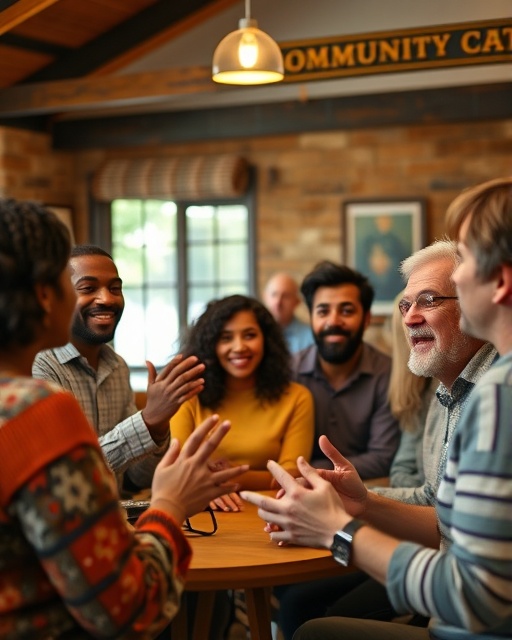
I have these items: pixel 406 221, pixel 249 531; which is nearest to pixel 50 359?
pixel 249 531

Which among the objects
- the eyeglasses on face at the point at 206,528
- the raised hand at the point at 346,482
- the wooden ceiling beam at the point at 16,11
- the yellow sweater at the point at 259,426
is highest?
the wooden ceiling beam at the point at 16,11

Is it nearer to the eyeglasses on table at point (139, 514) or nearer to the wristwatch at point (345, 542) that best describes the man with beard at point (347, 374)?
the eyeglasses on table at point (139, 514)

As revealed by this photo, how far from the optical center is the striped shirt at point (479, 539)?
1.39m

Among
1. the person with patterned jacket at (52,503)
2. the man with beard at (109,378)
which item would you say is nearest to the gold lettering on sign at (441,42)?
the man with beard at (109,378)

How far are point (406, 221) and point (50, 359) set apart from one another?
509 cm

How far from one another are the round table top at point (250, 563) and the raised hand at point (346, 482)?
158 mm

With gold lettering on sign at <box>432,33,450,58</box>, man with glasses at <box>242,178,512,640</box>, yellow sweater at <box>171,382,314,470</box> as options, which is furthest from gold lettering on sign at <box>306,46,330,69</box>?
man with glasses at <box>242,178,512,640</box>

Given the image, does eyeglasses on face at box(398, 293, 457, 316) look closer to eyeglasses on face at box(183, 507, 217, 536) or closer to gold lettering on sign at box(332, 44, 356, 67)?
eyeglasses on face at box(183, 507, 217, 536)

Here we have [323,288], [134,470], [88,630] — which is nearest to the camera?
[88,630]

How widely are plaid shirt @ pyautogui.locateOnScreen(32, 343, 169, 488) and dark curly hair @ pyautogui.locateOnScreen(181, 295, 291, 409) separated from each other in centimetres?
43

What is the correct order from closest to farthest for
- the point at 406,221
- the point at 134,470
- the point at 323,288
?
→ the point at 134,470 → the point at 323,288 → the point at 406,221

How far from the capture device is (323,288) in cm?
A: 402

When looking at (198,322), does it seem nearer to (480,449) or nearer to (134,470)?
(134,470)

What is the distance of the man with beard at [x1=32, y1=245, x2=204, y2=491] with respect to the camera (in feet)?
8.46
